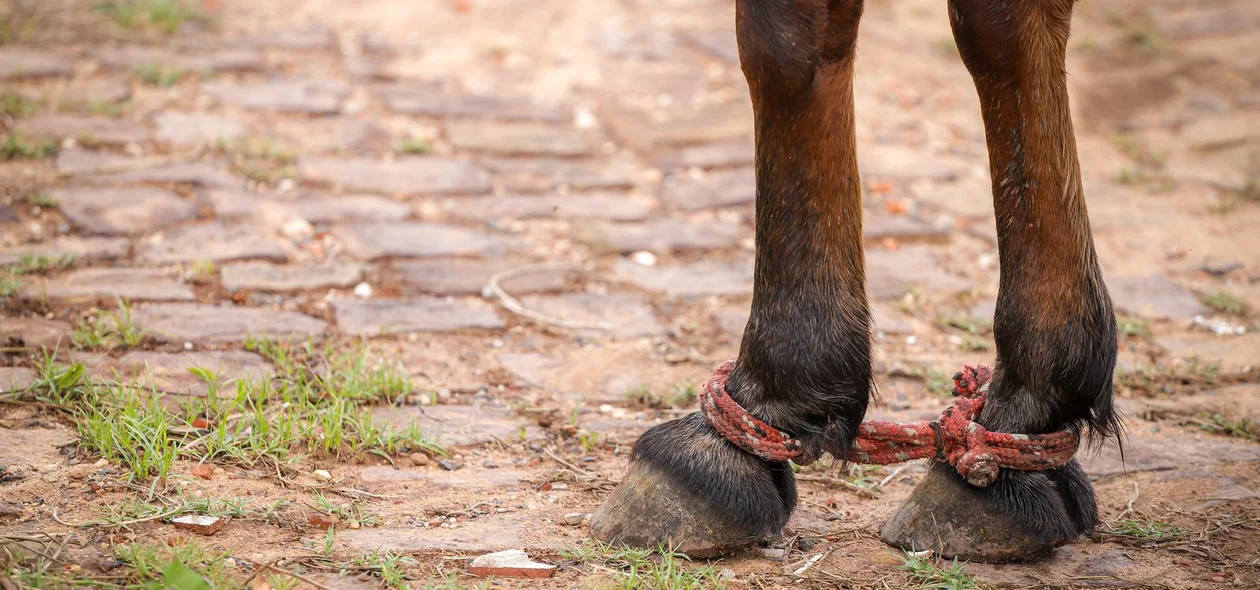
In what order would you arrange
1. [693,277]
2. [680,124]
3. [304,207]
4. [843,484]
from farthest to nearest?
[680,124] → [304,207] → [693,277] → [843,484]

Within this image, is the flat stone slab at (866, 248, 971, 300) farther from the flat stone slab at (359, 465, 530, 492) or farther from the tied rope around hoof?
the flat stone slab at (359, 465, 530, 492)

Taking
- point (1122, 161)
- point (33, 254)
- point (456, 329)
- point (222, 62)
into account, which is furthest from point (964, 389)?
point (222, 62)

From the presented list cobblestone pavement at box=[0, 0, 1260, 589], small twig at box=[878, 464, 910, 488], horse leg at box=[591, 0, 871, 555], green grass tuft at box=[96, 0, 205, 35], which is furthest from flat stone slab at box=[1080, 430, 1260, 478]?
green grass tuft at box=[96, 0, 205, 35]

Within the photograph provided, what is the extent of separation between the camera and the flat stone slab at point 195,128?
423cm

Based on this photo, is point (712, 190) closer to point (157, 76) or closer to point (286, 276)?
point (286, 276)

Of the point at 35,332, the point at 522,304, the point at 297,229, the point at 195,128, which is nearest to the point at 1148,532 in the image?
the point at 522,304

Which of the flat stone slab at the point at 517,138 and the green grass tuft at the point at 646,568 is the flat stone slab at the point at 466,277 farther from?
the green grass tuft at the point at 646,568

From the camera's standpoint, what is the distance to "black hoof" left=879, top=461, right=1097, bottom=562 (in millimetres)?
1981

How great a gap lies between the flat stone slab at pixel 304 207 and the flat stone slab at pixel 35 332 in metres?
0.93

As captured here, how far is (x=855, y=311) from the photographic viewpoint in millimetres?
2064

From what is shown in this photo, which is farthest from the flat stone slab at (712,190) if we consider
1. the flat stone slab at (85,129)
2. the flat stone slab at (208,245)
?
the flat stone slab at (85,129)

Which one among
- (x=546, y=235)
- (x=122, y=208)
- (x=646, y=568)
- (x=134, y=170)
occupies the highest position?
(x=546, y=235)

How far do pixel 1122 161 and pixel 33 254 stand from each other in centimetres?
388

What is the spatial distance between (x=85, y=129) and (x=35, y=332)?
167 centimetres
